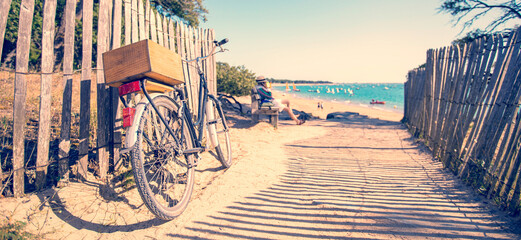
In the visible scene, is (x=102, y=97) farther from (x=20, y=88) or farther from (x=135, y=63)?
(x=135, y=63)

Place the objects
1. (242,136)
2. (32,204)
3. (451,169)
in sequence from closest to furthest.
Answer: (32,204), (451,169), (242,136)

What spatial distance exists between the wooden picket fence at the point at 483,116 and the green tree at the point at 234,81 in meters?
7.80

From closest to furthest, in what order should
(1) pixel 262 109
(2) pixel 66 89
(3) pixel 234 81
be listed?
(2) pixel 66 89 < (1) pixel 262 109 < (3) pixel 234 81

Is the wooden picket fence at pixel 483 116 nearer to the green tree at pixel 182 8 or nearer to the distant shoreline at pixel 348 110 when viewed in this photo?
the distant shoreline at pixel 348 110

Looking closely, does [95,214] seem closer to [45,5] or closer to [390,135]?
[45,5]

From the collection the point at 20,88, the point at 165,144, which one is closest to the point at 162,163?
the point at 165,144

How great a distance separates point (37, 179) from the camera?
253 centimetres

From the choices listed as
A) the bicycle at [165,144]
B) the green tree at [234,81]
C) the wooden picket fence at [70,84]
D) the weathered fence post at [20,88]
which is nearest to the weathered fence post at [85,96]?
the wooden picket fence at [70,84]

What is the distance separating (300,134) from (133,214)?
570 centimetres

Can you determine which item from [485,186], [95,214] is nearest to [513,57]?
[485,186]

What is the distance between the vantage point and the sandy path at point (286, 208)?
225 centimetres

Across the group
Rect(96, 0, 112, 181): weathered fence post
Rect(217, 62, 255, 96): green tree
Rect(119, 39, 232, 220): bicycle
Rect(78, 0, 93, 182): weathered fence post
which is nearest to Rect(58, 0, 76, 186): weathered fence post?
Rect(78, 0, 93, 182): weathered fence post

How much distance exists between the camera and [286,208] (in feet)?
8.93

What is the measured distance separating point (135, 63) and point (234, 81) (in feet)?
31.1
